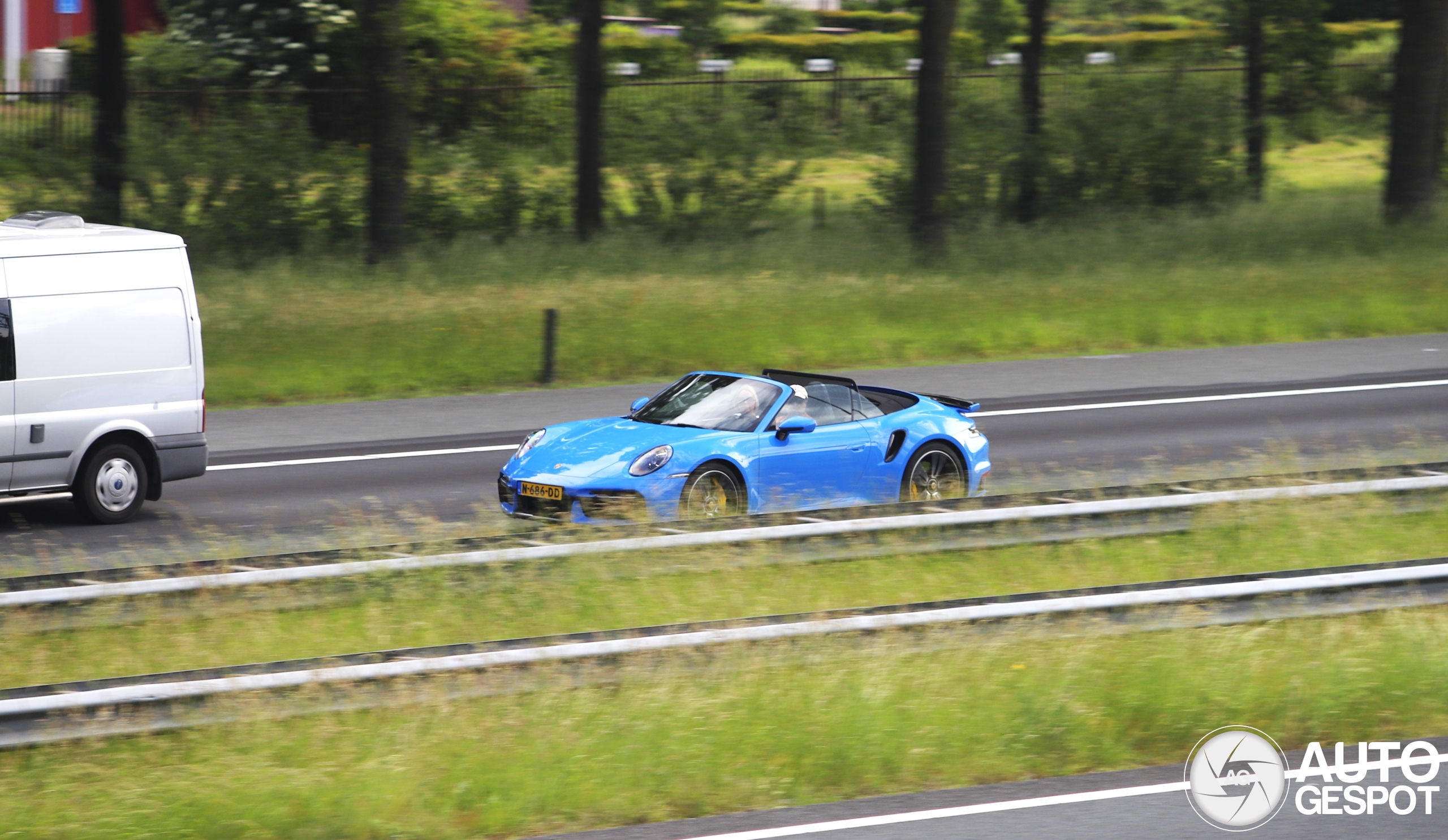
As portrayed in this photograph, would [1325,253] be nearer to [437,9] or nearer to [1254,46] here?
[1254,46]

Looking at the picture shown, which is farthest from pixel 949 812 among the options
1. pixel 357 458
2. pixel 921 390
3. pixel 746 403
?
Answer: pixel 921 390

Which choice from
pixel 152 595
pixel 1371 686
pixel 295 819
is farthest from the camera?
pixel 152 595

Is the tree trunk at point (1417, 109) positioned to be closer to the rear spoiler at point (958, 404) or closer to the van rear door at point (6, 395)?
the rear spoiler at point (958, 404)

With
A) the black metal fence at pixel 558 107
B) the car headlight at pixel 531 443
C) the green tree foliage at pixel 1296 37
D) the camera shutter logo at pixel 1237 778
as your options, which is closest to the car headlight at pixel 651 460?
the car headlight at pixel 531 443

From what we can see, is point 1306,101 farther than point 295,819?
Yes

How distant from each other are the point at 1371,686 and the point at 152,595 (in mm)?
6236

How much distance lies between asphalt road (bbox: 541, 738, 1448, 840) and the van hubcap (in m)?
7.50

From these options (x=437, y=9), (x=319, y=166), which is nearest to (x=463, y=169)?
(x=319, y=166)

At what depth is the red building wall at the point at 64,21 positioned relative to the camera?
44938mm

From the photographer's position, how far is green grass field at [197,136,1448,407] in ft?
63.6

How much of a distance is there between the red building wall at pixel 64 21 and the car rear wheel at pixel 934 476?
123ft

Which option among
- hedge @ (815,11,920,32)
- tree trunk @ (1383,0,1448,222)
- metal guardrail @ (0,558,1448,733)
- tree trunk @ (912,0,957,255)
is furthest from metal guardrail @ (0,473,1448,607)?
hedge @ (815,11,920,32)

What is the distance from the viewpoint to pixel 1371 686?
7668mm

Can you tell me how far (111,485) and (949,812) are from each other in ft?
27.5
